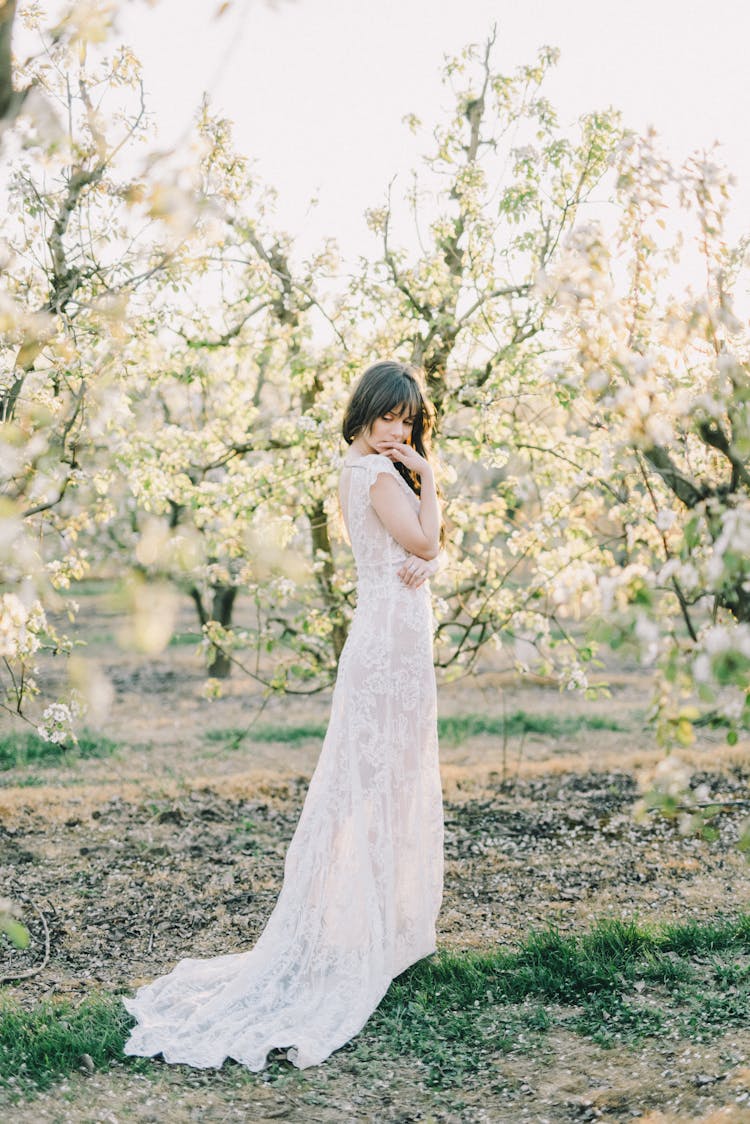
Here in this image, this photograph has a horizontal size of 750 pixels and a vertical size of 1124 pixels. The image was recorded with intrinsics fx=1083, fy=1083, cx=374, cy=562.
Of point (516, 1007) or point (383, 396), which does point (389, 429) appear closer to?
point (383, 396)

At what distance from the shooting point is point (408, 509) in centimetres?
455

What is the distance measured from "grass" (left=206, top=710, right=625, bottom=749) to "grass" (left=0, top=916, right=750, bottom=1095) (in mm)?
6102

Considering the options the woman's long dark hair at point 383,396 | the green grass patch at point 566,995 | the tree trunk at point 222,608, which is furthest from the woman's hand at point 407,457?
the tree trunk at point 222,608

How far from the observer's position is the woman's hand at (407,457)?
4551 millimetres

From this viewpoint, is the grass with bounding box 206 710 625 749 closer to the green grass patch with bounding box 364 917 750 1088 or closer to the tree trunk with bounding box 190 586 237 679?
the tree trunk with bounding box 190 586 237 679

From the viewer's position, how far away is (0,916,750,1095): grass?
389cm

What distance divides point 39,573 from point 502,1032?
2539 millimetres

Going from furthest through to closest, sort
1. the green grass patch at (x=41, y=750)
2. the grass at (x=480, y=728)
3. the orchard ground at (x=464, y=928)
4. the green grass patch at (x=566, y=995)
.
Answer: the grass at (x=480, y=728) → the green grass patch at (x=41, y=750) → the green grass patch at (x=566, y=995) → the orchard ground at (x=464, y=928)

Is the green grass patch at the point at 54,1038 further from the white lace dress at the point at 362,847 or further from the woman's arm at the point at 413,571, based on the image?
the woman's arm at the point at 413,571

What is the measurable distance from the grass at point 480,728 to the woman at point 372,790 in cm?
620

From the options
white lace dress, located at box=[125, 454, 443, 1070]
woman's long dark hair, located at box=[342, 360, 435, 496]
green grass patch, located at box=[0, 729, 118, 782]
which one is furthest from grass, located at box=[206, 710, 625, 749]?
woman's long dark hair, located at box=[342, 360, 435, 496]

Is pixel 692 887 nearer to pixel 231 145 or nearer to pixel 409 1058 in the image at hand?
pixel 409 1058

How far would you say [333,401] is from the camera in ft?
22.2

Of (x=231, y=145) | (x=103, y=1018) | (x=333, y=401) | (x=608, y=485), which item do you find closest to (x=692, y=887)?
(x=608, y=485)
